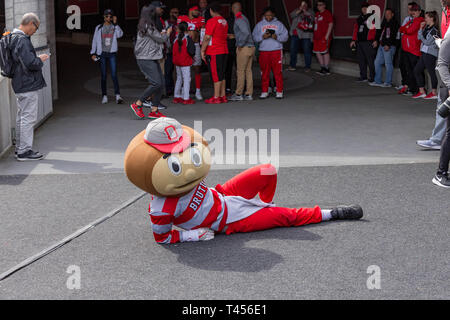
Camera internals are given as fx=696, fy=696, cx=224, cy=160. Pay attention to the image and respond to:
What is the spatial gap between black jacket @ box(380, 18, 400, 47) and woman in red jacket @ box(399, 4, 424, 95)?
734 millimetres

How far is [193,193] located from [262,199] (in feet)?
2.45

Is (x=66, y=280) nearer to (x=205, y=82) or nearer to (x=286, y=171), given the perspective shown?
(x=286, y=171)

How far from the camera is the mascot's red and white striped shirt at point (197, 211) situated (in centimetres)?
569

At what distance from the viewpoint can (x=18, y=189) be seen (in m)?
7.87

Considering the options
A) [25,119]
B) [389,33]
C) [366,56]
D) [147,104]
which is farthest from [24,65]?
[366,56]

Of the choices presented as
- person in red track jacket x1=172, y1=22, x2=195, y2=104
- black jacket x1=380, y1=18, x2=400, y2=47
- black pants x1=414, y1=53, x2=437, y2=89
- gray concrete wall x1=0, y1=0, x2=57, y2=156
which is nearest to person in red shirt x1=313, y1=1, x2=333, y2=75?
black jacket x1=380, y1=18, x2=400, y2=47

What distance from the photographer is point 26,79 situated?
9.06 meters

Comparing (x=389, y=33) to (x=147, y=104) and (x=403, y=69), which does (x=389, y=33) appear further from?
(x=147, y=104)

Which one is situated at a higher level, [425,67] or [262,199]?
[425,67]

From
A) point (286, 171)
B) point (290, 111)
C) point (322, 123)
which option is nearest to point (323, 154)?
point (286, 171)

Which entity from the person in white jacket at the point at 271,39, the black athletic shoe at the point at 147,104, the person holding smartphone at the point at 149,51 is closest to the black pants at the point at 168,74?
the black athletic shoe at the point at 147,104

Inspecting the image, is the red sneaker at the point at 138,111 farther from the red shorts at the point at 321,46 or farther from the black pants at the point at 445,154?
the red shorts at the point at 321,46

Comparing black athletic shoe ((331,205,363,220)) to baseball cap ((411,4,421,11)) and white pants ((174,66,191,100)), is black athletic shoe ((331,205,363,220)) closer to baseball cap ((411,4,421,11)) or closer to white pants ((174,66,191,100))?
white pants ((174,66,191,100))
